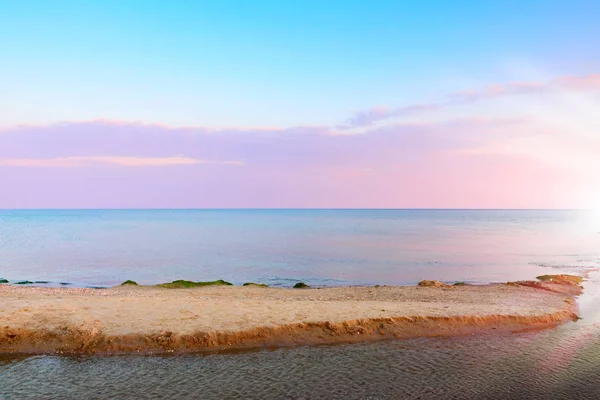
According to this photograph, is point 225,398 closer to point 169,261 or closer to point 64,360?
point 64,360

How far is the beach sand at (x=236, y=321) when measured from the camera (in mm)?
21484

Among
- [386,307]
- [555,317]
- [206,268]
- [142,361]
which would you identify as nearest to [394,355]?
[386,307]

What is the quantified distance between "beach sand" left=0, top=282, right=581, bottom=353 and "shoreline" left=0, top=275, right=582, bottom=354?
0.05 meters

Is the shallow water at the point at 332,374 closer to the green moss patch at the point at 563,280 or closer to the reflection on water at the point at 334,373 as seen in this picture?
the reflection on water at the point at 334,373

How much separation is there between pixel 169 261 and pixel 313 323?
51.2 meters

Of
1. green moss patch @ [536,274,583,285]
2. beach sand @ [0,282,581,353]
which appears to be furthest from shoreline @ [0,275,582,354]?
green moss patch @ [536,274,583,285]

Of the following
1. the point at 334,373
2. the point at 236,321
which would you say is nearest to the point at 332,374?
the point at 334,373

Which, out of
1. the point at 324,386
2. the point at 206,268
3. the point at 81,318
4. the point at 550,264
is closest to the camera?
the point at 324,386

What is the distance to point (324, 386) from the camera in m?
17.2

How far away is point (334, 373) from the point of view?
18.5 m

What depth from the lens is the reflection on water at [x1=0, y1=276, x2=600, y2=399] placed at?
651 inches

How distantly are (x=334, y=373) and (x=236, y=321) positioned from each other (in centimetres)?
756

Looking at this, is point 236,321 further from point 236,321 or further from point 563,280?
point 563,280

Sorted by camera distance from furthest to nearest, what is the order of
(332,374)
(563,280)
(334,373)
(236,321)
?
(563,280) → (236,321) → (334,373) → (332,374)
